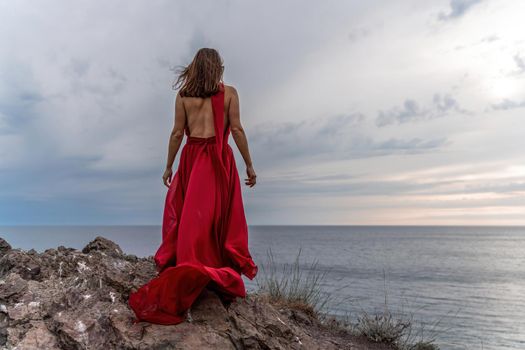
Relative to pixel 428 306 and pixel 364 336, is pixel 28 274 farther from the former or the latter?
pixel 428 306

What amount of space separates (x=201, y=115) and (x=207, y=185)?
839mm

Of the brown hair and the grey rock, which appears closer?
the grey rock

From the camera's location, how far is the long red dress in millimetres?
5035

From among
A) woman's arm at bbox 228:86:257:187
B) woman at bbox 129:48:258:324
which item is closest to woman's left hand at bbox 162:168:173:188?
woman at bbox 129:48:258:324

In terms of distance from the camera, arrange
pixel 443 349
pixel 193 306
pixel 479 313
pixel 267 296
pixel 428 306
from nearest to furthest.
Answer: pixel 193 306 → pixel 267 296 → pixel 443 349 → pixel 479 313 → pixel 428 306

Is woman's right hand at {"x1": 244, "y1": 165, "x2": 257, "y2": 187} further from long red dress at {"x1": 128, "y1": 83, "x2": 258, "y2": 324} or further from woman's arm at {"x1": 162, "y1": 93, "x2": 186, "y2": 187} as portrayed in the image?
woman's arm at {"x1": 162, "y1": 93, "x2": 186, "y2": 187}

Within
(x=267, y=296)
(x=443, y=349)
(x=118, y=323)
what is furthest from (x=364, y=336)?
(x=443, y=349)

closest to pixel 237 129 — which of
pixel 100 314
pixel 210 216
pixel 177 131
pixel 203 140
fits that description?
pixel 203 140

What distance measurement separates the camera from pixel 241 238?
5.29 metres

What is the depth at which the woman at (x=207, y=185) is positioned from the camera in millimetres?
5090

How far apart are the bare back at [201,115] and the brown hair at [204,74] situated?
82 millimetres

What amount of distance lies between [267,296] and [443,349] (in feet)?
29.0

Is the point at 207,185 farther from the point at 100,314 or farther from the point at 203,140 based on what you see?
the point at 100,314

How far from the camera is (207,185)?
208 inches
